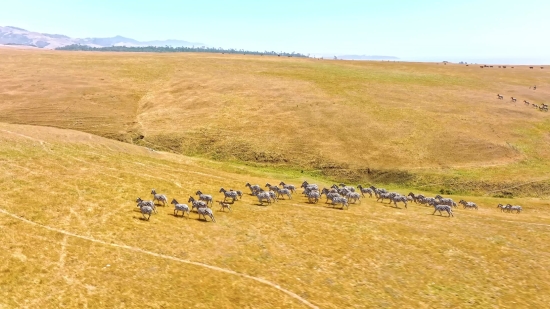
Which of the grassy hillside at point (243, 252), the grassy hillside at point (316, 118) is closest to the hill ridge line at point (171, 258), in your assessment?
the grassy hillside at point (243, 252)

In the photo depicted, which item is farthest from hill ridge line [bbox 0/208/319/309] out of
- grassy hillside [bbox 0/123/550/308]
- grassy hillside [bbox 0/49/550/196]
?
grassy hillside [bbox 0/49/550/196]

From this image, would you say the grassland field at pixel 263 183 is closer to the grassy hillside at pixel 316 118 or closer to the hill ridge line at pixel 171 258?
the hill ridge line at pixel 171 258

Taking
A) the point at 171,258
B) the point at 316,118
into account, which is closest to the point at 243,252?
the point at 171,258

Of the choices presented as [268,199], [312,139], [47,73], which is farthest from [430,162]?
[47,73]

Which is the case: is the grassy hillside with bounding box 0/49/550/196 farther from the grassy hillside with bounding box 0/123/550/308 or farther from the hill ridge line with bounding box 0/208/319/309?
the hill ridge line with bounding box 0/208/319/309

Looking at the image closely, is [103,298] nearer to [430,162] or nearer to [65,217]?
[65,217]

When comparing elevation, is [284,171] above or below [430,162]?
below
